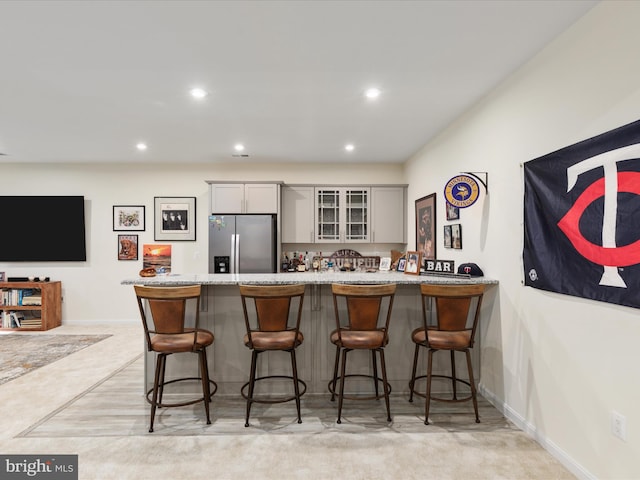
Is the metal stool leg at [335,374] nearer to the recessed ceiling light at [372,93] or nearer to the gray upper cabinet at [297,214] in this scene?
the recessed ceiling light at [372,93]

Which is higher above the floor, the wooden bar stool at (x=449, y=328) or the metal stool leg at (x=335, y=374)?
the wooden bar stool at (x=449, y=328)

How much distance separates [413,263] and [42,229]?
5.91m

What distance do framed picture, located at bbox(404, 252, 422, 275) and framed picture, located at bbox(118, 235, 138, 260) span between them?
460 centimetres

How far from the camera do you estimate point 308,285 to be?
331 centimetres

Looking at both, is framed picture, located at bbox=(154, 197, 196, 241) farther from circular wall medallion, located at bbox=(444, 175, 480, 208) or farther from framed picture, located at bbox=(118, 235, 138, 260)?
circular wall medallion, located at bbox=(444, 175, 480, 208)

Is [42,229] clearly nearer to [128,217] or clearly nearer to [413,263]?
[128,217]

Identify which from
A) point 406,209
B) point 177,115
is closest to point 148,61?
point 177,115

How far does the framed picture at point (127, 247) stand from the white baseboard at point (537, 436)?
213 inches

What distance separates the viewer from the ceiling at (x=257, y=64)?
214 cm

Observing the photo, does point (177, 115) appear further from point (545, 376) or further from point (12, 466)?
point (545, 376)

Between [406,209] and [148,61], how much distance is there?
4.27m

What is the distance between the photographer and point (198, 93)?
3270 millimetres

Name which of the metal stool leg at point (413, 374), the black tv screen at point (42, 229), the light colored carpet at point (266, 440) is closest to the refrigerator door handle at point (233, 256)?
the light colored carpet at point (266, 440)

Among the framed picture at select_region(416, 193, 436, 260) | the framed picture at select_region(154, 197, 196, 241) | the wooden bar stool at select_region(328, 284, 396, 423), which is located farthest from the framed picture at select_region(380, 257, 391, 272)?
the framed picture at select_region(154, 197, 196, 241)
